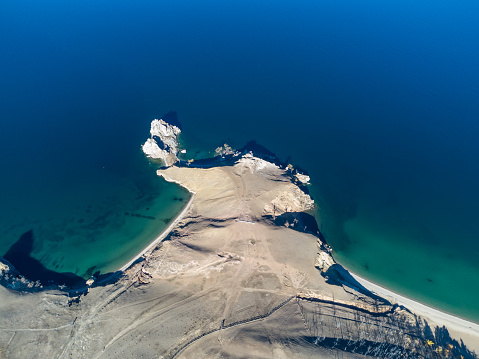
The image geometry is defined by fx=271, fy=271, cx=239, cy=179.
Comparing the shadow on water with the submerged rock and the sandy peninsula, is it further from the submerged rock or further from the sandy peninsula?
the submerged rock

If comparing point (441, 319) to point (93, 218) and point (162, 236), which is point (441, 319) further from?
point (93, 218)

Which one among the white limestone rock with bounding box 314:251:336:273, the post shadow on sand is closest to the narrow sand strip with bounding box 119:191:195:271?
the post shadow on sand

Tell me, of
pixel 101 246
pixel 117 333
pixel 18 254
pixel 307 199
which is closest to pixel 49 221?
pixel 18 254

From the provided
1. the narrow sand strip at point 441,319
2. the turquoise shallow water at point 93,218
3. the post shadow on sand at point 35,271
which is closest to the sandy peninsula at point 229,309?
the narrow sand strip at point 441,319

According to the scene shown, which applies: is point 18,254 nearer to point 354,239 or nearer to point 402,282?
point 354,239

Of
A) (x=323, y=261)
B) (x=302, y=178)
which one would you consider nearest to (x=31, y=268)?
(x=323, y=261)

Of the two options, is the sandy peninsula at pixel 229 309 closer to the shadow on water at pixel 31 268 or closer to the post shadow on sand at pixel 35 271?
the post shadow on sand at pixel 35 271
